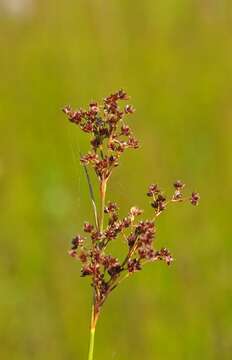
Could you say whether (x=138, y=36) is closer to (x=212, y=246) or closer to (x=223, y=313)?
(x=212, y=246)

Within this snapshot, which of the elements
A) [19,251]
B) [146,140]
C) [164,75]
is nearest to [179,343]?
[19,251]

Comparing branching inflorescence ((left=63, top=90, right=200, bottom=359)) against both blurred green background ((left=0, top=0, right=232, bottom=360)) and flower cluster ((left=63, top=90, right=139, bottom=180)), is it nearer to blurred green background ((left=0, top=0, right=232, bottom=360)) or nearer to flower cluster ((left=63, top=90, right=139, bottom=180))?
flower cluster ((left=63, top=90, right=139, bottom=180))

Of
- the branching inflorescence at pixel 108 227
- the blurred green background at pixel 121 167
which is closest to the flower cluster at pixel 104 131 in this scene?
the branching inflorescence at pixel 108 227

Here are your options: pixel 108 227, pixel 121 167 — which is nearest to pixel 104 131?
pixel 108 227

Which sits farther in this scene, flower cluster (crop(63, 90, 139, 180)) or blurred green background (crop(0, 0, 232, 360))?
blurred green background (crop(0, 0, 232, 360))

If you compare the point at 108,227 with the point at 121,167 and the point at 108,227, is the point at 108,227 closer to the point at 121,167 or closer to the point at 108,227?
the point at 108,227

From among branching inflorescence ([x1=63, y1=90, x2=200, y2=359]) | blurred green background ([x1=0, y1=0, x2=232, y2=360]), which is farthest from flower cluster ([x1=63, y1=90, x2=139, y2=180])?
blurred green background ([x1=0, y1=0, x2=232, y2=360])

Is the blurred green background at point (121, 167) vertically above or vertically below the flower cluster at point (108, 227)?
above

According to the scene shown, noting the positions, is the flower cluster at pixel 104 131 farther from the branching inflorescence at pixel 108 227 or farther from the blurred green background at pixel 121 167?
the blurred green background at pixel 121 167

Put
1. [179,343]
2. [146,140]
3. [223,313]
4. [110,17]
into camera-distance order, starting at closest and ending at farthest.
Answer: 1. [179,343]
2. [223,313]
3. [146,140]
4. [110,17]
